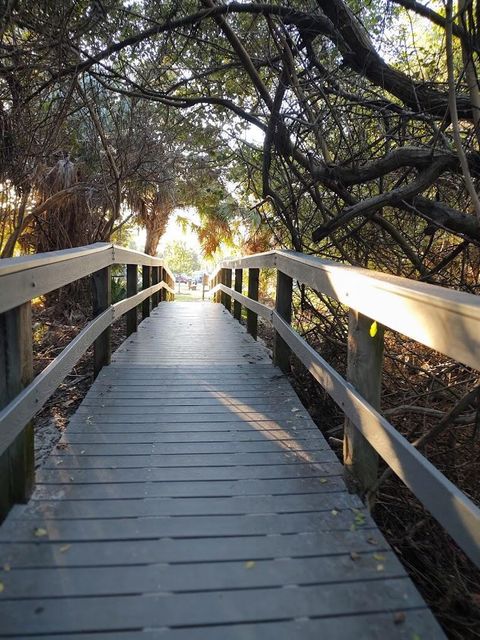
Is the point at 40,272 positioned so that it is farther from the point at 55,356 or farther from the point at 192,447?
the point at 55,356

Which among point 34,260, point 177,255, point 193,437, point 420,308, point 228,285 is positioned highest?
point 177,255

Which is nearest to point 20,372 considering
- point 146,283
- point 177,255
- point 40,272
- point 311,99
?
point 40,272

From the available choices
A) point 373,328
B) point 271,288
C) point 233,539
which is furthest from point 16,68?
point 271,288

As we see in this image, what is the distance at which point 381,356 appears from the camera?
79.5 inches

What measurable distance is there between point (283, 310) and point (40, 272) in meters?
2.11

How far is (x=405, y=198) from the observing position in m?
3.13

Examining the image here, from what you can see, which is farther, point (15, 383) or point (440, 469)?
point (440, 469)

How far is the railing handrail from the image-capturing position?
1.74 metres

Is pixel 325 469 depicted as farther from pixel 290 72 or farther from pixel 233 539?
pixel 290 72

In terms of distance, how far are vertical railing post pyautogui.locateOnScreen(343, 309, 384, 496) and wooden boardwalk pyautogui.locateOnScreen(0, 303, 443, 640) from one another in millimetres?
112

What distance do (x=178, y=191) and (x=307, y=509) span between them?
10261 mm

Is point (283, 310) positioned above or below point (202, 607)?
above

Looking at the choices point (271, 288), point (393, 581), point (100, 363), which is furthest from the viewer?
point (271, 288)

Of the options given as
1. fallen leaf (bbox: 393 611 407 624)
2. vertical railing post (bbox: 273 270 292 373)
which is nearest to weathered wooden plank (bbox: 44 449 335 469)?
fallen leaf (bbox: 393 611 407 624)
